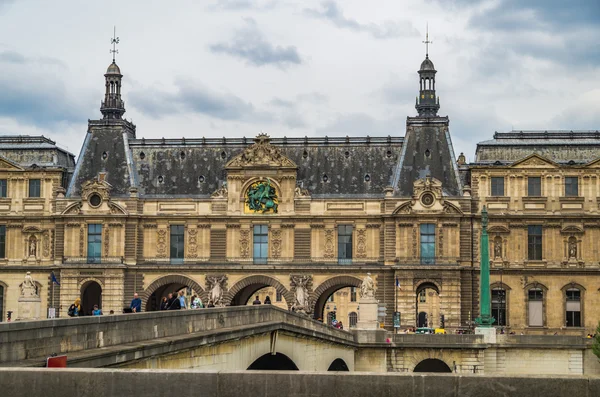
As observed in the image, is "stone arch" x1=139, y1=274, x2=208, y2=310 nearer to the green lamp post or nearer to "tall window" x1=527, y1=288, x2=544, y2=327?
the green lamp post

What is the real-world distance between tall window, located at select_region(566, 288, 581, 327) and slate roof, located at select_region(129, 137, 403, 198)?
1478 centimetres

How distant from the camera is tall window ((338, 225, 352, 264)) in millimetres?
77625

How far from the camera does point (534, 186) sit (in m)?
76.9

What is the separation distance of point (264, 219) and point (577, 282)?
71.4 feet

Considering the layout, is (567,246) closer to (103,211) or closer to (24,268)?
(103,211)

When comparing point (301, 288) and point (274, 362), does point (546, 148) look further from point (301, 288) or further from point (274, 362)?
point (274, 362)

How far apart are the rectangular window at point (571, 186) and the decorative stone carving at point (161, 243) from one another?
28.0 metres

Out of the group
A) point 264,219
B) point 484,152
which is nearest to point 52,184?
point 264,219

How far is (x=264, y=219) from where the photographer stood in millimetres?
77938

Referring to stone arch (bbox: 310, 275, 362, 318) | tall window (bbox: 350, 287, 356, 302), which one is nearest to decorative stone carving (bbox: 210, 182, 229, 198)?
stone arch (bbox: 310, 275, 362, 318)

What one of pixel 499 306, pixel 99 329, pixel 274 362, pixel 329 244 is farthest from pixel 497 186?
pixel 99 329

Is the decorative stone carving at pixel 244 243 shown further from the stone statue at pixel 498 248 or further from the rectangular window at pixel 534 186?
the rectangular window at pixel 534 186

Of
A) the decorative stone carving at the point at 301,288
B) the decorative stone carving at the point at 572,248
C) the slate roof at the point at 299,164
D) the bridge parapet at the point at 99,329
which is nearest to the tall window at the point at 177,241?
the slate roof at the point at 299,164

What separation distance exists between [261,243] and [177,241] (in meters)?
6.00
